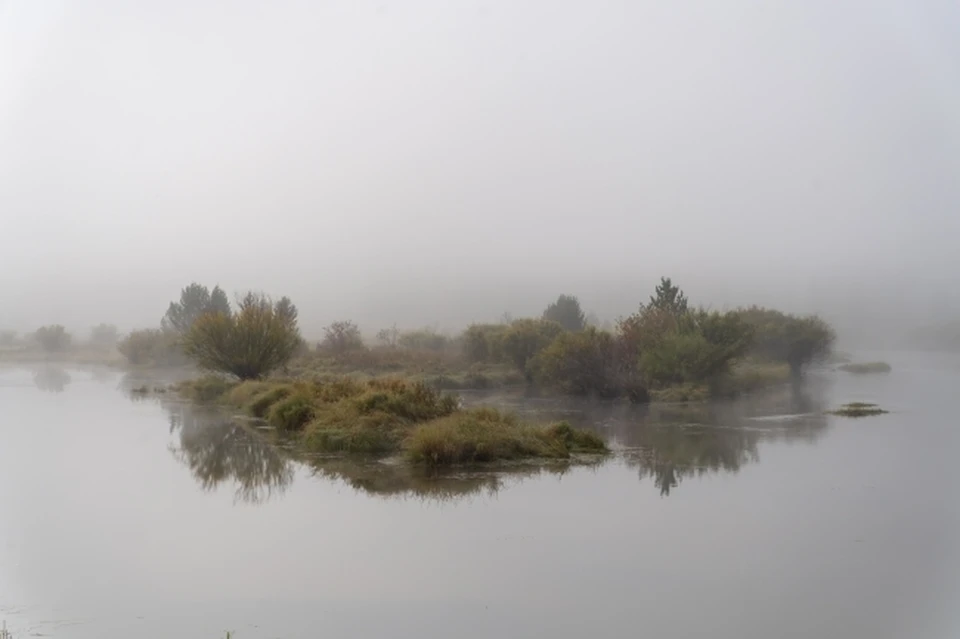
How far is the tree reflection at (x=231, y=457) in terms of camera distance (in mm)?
13680

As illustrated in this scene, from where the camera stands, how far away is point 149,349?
57500 millimetres

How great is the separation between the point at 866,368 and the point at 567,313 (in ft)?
53.5

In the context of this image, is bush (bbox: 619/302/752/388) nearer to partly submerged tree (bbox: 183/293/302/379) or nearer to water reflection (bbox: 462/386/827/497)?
water reflection (bbox: 462/386/827/497)

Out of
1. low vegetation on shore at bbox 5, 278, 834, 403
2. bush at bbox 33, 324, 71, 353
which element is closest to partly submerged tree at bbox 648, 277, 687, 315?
low vegetation on shore at bbox 5, 278, 834, 403

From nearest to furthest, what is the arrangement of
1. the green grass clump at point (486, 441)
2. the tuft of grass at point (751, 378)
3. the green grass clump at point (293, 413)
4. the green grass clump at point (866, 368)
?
the green grass clump at point (486, 441) < the green grass clump at point (293, 413) < the tuft of grass at point (751, 378) < the green grass clump at point (866, 368)

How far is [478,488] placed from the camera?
13.2 metres

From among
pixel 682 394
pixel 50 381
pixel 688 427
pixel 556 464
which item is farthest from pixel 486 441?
pixel 50 381

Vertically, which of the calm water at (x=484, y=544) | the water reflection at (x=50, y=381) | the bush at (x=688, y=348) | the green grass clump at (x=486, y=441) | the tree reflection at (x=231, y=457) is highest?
the bush at (x=688, y=348)

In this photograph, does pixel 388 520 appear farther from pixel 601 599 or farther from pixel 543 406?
pixel 543 406

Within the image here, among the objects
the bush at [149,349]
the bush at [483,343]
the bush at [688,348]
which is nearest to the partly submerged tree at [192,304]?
the bush at [149,349]

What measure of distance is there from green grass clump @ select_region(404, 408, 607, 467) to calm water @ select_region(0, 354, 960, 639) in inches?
25.8

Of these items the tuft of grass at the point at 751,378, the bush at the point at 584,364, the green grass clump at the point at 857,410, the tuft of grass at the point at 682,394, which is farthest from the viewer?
the tuft of grass at the point at 751,378

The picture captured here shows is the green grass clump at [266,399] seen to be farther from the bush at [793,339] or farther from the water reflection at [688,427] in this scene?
the bush at [793,339]

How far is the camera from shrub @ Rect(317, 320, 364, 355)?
154 feet
